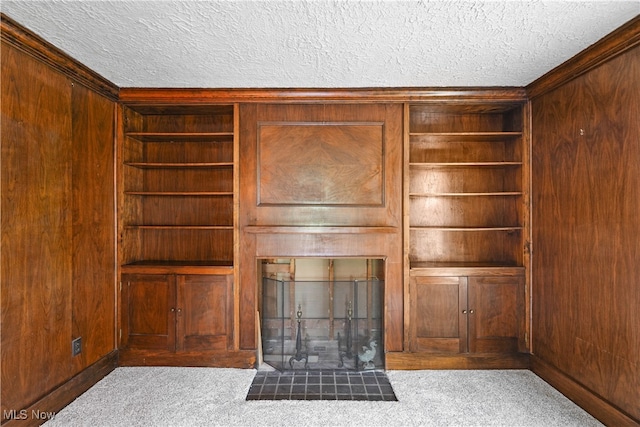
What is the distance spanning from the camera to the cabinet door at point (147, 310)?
312 centimetres

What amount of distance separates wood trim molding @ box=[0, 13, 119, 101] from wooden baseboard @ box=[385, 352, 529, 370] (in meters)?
3.23

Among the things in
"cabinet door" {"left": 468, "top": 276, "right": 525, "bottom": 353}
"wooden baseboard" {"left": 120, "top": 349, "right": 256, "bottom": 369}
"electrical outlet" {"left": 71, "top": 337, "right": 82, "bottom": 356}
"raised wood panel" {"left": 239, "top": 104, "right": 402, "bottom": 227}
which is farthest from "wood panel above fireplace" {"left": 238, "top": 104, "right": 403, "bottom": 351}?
"electrical outlet" {"left": 71, "top": 337, "right": 82, "bottom": 356}

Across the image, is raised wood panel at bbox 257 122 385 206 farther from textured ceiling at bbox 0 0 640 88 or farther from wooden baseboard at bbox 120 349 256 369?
wooden baseboard at bbox 120 349 256 369

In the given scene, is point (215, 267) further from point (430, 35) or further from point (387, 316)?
point (430, 35)

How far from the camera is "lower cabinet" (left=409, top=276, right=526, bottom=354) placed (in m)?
3.10

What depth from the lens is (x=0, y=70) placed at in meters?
1.99

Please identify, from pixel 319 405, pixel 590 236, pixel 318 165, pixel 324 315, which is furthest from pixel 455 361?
pixel 318 165

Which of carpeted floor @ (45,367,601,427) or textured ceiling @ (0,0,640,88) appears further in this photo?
Answer: carpeted floor @ (45,367,601,427)

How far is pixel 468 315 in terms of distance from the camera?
310cm

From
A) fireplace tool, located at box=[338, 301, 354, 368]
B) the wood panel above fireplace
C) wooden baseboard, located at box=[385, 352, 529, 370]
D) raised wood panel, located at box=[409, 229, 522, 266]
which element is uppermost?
the wood panel above fireplace

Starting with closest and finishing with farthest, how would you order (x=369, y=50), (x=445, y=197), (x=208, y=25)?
(x=208, y=25) < (x=369, y=50) < (x=445, y=197)

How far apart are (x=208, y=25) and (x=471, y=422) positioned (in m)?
2.89

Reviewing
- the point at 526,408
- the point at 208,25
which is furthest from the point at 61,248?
the point at 526,408

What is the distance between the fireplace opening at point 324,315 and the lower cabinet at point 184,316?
0.34m
